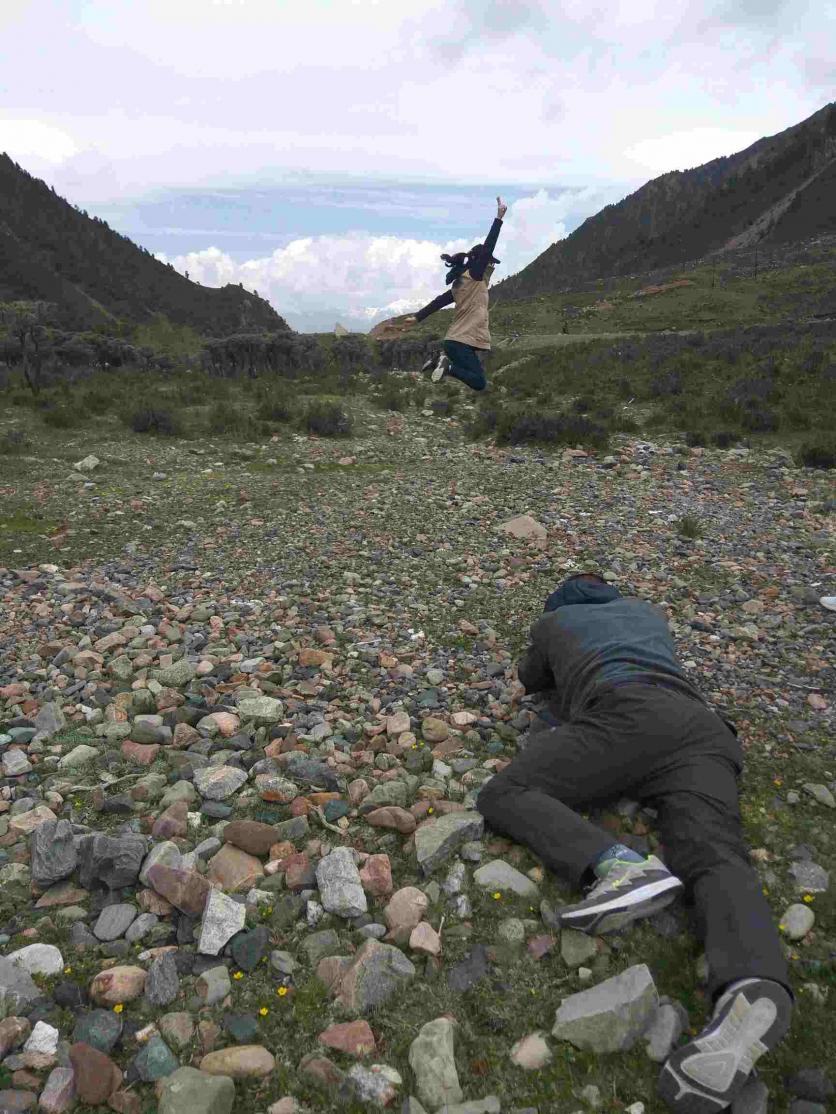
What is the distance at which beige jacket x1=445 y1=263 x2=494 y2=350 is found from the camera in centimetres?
948

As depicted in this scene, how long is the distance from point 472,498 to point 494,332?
134 ft

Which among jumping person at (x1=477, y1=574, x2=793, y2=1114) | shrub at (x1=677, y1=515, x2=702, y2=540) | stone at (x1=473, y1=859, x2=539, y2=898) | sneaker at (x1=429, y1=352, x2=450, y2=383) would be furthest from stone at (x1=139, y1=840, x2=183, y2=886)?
sneaker at (x1=429, y1=352, x2=450, y2=383)

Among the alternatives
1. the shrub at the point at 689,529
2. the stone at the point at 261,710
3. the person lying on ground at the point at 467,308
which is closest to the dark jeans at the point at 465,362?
the person lying on ground at the point at 467,308

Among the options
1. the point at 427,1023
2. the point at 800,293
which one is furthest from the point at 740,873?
the point at 800,293

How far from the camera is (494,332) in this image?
47.8 metres

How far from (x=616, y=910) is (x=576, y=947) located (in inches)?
9.3

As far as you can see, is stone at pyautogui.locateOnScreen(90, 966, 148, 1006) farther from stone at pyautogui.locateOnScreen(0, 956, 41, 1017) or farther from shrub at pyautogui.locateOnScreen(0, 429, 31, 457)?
shrub at pyautogui.locateOnScreen(0, 429, 31, 457)

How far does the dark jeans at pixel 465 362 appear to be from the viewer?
10.1 metres

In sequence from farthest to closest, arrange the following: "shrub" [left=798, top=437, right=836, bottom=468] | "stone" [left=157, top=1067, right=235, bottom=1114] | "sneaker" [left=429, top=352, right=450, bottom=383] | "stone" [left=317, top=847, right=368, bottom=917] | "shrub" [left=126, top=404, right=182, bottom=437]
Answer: "shrub" [left=126, top=404, right=182, bottom=437] < "shrub" [left=798, top=437, right=836, bottom=468] < "sneaker" [left=429, top=352, right=450, bottom=383] < "stone" [left=317, top=847, right=368, bottom=917] < "stone" [left=157, top=1067, right=235, bottom=1114]

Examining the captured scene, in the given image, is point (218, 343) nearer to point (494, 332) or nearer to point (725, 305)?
point (494, 332)

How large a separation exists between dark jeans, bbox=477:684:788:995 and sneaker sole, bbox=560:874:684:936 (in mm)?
212

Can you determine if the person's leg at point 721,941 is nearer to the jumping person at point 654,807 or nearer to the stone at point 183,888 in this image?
the jumping person at point 654,807

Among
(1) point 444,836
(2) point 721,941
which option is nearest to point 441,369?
(1) point 444,836

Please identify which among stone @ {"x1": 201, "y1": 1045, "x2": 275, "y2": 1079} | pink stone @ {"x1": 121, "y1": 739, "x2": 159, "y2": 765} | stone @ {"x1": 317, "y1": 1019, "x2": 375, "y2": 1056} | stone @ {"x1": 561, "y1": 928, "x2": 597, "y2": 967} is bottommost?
stone @ {"x1": 561, "y1": 928, "x2": 597, "y2": 967}
